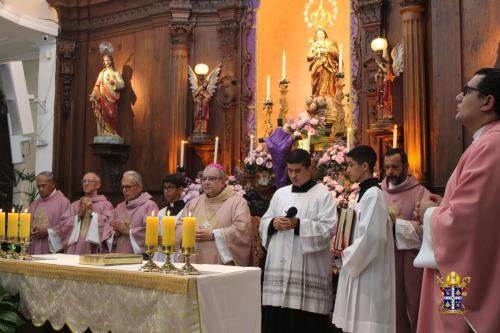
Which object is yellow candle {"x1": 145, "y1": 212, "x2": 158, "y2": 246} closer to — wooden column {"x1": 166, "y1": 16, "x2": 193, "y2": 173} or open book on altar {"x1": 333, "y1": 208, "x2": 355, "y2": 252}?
open book on altar {"x1": 333, "y1": 208, "x2": 355, "y2": 252}

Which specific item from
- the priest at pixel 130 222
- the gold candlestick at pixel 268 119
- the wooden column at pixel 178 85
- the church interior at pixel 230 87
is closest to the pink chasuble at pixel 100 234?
the priest at pixel 130 222

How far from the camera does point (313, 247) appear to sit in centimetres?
457

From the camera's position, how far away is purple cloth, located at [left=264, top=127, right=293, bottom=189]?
21.2 ft

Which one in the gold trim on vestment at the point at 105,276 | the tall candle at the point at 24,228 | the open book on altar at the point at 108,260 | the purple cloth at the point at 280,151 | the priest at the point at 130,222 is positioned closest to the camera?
the gold trim on vestment at the point at 105,276

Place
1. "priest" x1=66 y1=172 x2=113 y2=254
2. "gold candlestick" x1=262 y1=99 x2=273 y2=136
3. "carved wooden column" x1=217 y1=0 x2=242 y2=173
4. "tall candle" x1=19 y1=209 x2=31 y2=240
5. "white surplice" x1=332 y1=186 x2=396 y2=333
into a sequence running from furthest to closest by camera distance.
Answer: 1. "carved wooden column" x1=217 y1=0 x2=242 y2=173
2. "gold candlestick" x1=262 y1=99 x2=273 y2=136
3. "priest" x1=66 y1=172 x2=113 y2=254
4. "tall candle" x1=19 y1=209 x2=31 y2=240
5. "white surplice" x1=332 y1=186 x2=396 y2=333

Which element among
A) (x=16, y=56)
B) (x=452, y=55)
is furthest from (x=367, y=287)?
(x=16, y=56)

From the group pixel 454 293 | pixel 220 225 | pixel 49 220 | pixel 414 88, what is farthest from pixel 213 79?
pixel 454 293

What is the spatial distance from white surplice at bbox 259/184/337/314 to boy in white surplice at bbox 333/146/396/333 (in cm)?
49

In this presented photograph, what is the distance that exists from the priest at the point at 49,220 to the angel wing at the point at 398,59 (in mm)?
4387

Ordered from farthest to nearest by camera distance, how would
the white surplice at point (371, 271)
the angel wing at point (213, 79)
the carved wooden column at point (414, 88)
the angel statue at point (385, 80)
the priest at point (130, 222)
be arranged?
the angel wing at point (213, 79), the angel statue at point (385, 80), the carved wooden column at point (414, 88), the priest at point (130, 222), the white surplice at point (371, 271)

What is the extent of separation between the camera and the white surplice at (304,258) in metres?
4.59

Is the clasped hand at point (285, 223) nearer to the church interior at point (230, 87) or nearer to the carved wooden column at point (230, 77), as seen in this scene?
the church interior at point (230, 87)

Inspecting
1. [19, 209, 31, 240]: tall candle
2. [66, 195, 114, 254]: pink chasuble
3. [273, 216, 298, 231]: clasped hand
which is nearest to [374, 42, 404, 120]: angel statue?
[273, 216, 298, 231]: clasped hand

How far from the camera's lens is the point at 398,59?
7.21m
